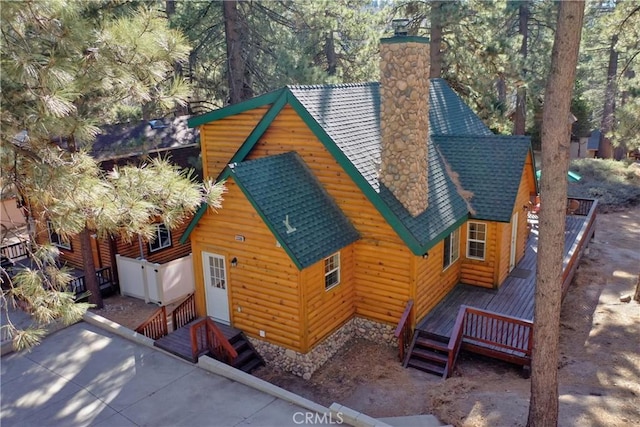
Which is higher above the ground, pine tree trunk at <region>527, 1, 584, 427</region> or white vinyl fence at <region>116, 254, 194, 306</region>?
pine tree trunk at <region>527, 1, 584, 427</region>

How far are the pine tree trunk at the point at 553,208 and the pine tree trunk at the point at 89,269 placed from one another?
11.3m

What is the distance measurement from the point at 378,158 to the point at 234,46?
9021 mm

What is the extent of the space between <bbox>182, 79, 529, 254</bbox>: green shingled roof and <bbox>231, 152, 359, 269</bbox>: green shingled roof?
929 millimetres

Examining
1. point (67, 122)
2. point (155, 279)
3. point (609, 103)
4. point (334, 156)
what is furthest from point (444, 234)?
point (609, 103)

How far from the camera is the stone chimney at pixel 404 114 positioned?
10.6m

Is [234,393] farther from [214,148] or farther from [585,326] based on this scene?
[585,326]

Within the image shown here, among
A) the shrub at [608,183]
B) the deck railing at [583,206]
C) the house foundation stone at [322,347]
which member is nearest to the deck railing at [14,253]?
the house foundation stone at [322,347]

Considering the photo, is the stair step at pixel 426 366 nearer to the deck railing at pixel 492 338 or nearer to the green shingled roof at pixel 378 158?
the deck railing at pixel 492 338

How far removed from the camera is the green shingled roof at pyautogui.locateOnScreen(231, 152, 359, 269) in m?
9.96

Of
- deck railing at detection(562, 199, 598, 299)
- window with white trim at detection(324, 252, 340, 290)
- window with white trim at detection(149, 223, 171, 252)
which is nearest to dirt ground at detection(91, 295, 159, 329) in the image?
window with white trim at detection(149, 223, 171, 252)

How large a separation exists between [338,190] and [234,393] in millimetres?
4740

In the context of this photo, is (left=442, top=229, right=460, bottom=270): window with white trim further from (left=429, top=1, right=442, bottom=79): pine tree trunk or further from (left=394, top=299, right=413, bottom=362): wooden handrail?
(left=429, top=1, right=442, bottom=79): pine tree trunk

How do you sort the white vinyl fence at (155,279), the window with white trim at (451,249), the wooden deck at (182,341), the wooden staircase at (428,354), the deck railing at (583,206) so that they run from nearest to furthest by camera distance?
the wooden deck at (182,341) < the wooden staircase at (428,354) < the window with white trim at (451,249) < the white vinyl fence at (155,279) < the deck railing at (583,206)

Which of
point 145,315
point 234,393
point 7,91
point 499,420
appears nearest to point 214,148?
point 145,315
